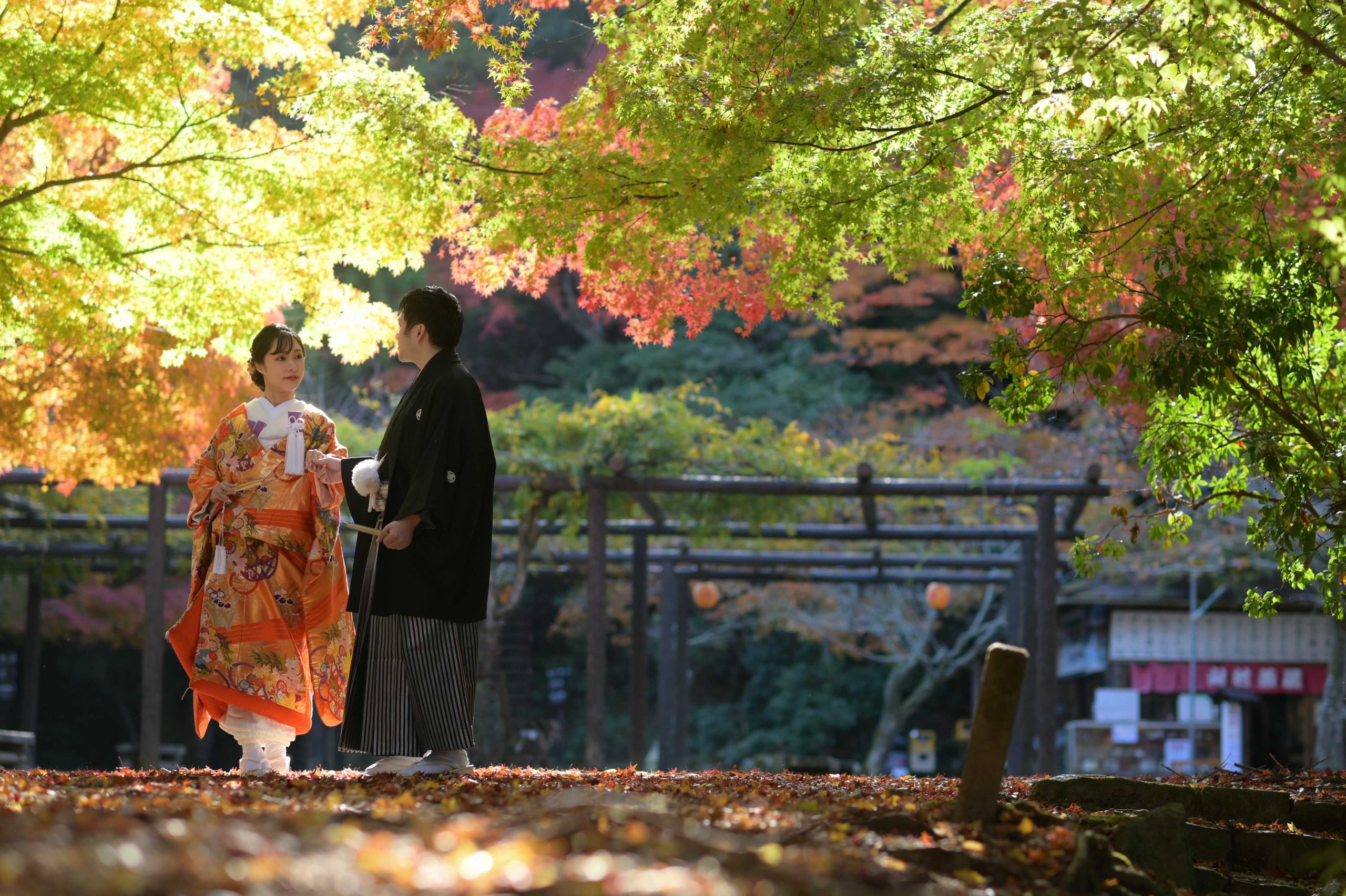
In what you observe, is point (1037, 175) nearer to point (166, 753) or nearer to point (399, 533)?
point (399, 533)

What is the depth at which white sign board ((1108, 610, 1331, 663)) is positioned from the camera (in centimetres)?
1571

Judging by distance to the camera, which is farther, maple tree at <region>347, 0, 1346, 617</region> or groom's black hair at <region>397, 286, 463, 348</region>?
groom's black hair at <region>397, 286, 463, 348</region>

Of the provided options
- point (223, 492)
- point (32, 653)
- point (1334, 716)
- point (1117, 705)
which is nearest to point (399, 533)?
point (223, 492)

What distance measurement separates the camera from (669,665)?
49.5ft

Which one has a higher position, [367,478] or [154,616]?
[367,478]

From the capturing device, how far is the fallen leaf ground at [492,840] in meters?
2.23

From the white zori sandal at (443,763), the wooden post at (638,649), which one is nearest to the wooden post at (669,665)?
the wooden post at (638,649)

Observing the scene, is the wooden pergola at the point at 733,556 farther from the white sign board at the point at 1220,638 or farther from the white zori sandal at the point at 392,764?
the white zori sandal at the point at 392,764

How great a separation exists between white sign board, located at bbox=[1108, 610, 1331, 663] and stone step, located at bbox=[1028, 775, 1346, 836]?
1145 cm

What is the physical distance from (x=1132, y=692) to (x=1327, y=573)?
1085cm

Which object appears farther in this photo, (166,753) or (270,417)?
(166,753)

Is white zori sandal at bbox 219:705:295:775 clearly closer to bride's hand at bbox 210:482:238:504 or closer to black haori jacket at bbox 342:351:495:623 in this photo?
black haori jacket at bbox 342:351:495:623

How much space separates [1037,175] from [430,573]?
9.75 ft

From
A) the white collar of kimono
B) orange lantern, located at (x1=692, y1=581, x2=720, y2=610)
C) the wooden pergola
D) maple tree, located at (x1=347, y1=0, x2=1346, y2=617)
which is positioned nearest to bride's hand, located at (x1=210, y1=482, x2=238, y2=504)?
the white collar of kimono
